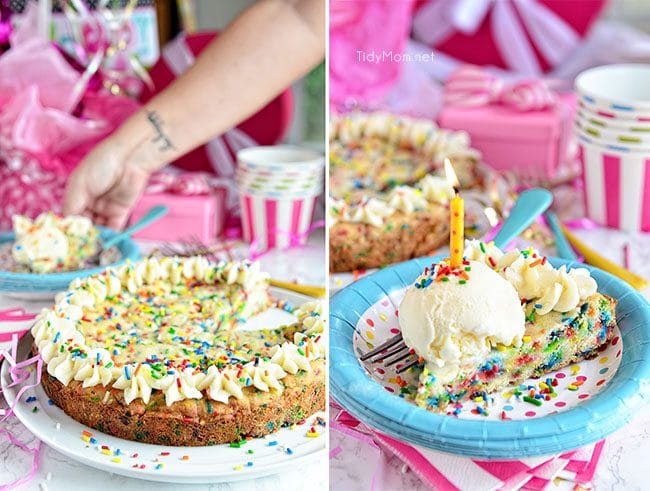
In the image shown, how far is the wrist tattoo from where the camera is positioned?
1.61m

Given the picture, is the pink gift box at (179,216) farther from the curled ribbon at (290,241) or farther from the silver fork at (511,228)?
the silver fork at (511,228)

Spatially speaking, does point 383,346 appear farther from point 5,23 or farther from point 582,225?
point 5,23

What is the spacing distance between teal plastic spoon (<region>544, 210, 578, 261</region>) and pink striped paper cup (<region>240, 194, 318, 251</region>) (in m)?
0.45

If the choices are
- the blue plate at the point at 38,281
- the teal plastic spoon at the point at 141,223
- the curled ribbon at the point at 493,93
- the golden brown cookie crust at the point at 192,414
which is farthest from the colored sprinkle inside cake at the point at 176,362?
the curled ribbon at the point at 493,93

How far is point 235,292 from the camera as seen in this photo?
1.25 metres

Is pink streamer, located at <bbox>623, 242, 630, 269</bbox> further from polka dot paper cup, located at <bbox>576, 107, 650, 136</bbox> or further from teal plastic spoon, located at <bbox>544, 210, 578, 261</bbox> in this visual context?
polka dot paper cup, located at <bbox>576, 107, 650, 136</bbox>

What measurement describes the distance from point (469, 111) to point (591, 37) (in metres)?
0.73

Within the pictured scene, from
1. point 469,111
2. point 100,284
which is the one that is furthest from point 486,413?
point 469,111

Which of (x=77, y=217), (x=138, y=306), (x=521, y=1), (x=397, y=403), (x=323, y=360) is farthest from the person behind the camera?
(x=521, y=1)

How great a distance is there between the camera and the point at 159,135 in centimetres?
162

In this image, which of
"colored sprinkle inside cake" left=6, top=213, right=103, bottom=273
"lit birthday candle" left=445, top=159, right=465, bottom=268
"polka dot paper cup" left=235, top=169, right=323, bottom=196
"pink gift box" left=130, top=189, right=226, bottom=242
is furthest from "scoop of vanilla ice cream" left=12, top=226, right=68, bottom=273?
"lit birthday candle" left=445, top=159, right=465, bottom=268

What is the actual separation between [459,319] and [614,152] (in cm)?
82

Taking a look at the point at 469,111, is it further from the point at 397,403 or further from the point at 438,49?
the point at 397,403

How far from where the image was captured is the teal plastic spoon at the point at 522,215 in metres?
1.22
